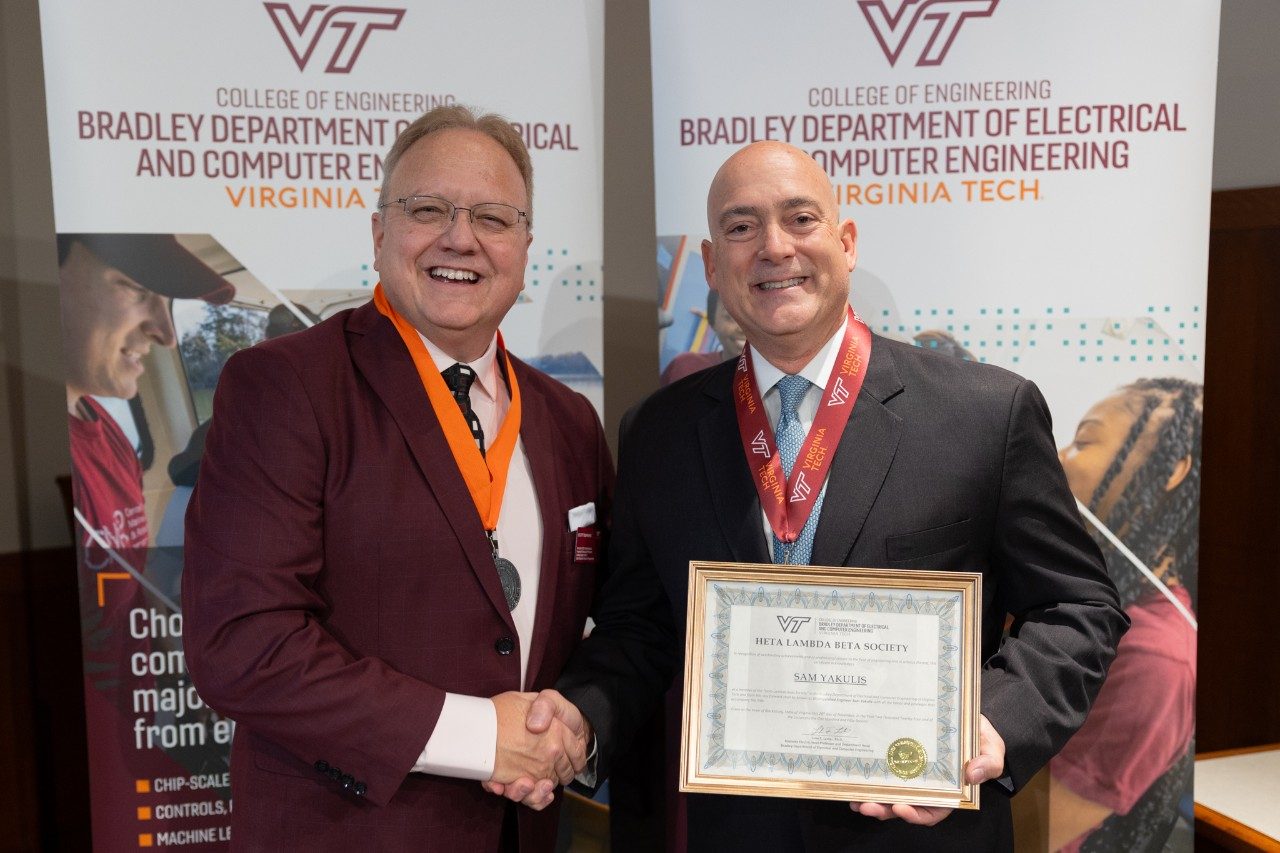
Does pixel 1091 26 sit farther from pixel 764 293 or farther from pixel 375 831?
pixel 375 831

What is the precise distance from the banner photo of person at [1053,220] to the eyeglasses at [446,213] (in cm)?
95

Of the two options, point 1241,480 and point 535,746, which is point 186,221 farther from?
point 1241,480

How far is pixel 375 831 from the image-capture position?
212 centimetres

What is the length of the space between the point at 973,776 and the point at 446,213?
1.53 meters

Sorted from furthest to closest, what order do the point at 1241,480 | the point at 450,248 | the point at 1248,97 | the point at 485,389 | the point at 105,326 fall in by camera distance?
1. the point at 1241,480
2. the point at 1248,97
3. the point at 105,326
4. the point at 485,389
5. the point at 450,248

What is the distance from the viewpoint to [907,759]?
1.83m

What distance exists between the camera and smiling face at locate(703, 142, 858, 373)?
2150 mm

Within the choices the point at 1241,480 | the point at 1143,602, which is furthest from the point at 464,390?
the point at 1241,480

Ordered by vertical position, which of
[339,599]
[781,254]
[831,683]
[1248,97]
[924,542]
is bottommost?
[831,683]

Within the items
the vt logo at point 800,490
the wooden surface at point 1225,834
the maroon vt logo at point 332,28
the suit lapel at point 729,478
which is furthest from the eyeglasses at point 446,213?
the wooden surface at point 1225,834

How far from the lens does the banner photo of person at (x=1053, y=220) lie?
9.70ft

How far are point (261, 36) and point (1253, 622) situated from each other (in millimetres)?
4014

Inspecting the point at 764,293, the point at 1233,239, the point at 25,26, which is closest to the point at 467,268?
the point at 764,293

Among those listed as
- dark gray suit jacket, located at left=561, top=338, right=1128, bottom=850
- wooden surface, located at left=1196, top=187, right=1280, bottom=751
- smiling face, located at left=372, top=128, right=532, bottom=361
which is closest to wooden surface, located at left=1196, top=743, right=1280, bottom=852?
wooden surface, located at left=1196, top=187, right=1280, bottom=751
